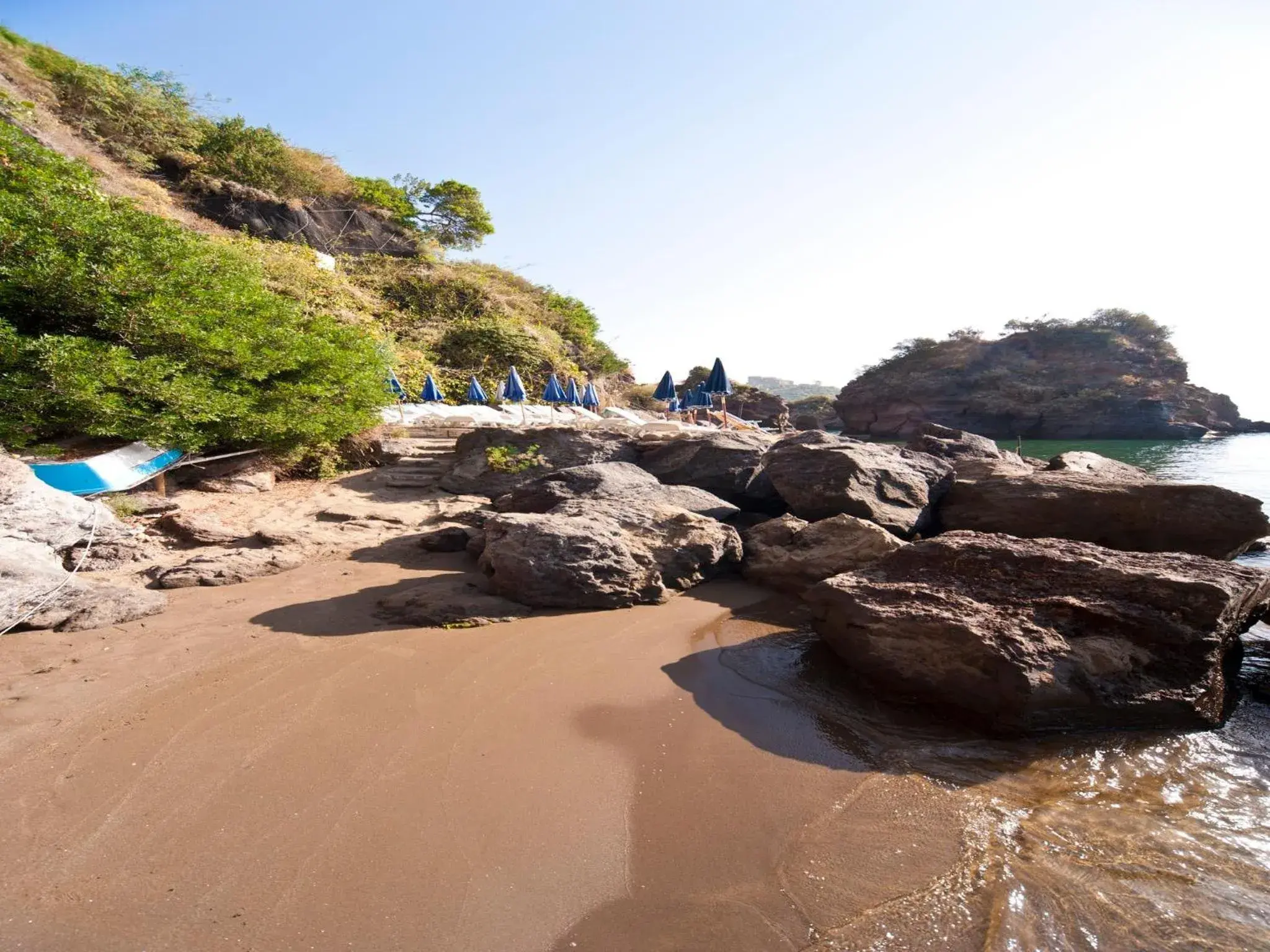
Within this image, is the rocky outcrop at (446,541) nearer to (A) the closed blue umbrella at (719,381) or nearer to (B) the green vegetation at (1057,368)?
(A) the closed blue umbrella at (719,381)

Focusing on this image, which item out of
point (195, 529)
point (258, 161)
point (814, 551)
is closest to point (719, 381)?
point (814, 551)

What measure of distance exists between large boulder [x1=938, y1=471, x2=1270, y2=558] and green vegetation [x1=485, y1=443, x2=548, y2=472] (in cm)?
738

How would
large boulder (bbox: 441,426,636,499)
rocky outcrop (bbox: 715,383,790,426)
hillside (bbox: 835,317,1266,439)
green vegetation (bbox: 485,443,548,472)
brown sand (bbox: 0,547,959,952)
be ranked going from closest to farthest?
brown sand (bbox: 0,547,959,952), large boulder (bbox: 441,426,636,499), green vegetation (bbox: 485,443,548,472), hillside (bbox: 835,317,1266,439), rocky outcrop (bbox: 715,383,790,426)

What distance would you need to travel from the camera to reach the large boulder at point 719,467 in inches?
362

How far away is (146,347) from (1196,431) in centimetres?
6909

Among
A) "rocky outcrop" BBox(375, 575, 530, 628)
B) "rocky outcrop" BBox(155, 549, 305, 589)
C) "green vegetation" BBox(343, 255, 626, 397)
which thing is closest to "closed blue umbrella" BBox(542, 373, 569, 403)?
"green vegetation" BBox(343, 255, 626, 397)

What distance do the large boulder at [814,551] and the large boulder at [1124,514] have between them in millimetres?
2192

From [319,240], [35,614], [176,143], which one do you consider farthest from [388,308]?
[35,614]

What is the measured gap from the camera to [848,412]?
64875mm

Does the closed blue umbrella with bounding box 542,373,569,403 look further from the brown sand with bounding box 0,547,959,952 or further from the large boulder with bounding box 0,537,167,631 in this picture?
the brown sand with bounding box 0,547,959,952

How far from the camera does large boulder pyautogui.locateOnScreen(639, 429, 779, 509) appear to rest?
920 centimetres

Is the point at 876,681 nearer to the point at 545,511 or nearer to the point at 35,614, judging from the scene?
the point at 545,511

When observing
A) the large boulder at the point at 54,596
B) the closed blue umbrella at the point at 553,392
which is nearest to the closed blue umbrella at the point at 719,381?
the closed blue umbrella at the point at 553,392

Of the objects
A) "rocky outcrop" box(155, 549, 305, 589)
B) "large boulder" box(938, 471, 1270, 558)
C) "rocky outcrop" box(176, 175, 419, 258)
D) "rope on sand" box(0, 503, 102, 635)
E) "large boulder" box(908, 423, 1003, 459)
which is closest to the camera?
"rope on sand" box(0, 503, 102, 635)
